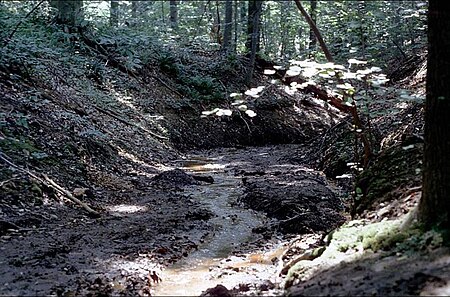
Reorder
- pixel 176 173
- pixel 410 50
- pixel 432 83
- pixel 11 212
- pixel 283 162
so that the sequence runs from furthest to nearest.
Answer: pixel 410 50
pixel 283 162
pixel 176 173
pixel 11 212
pixel 432 83

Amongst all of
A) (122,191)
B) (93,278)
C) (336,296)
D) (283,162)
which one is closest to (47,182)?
(122,191)

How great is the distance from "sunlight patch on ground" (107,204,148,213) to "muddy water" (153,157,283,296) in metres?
1.14

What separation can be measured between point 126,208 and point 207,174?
344cm

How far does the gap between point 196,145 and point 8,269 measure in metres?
11.1

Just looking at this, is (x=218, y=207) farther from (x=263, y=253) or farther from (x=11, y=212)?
(x=11, y=212)

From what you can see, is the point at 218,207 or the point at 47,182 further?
the point at 218,207

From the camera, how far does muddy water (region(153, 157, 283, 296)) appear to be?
4969 millimetres

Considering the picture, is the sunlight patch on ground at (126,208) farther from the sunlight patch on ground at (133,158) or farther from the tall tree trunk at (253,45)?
the tall tree trunk at (253,45)

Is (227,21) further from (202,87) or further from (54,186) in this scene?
(54,186)

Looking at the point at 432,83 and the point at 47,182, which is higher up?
the point at 432,83

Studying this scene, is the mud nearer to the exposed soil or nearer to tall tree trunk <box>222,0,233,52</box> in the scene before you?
the exposed soil

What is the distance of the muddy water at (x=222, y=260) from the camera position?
497cm

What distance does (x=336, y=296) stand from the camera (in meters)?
3.54

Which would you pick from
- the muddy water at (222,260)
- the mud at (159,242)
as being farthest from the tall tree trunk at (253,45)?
the muddy water at (222,260)
